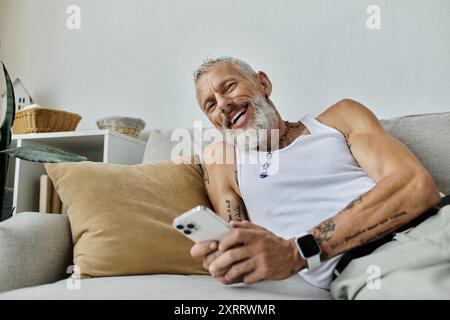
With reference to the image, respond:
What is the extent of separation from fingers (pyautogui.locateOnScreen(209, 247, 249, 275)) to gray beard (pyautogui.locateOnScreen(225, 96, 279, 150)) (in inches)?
20.0

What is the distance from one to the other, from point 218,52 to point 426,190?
1.24 meters

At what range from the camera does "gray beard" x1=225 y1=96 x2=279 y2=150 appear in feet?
4.07

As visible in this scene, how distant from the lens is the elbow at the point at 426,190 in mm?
896

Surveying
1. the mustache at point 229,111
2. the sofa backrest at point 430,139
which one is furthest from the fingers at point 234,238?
Answer: the sofa backrest at point 430,139

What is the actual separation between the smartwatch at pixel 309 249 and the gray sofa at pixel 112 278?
2.9 inches

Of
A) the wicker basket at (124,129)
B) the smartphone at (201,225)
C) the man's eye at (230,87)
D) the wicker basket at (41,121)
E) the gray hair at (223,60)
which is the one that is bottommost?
the smartphone at (201,225)

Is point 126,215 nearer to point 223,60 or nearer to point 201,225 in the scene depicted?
point 201,225

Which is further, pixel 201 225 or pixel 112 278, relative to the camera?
pixel 112 278

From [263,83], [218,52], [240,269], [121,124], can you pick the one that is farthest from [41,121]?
[240,269]

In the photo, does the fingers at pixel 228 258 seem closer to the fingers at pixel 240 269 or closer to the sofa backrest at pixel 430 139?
the fingers at pixel 240 269

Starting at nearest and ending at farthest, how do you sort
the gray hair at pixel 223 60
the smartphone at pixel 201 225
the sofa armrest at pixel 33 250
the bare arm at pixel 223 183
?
the smartphone at pixel 201 225, the sofa armrest at pixel 33 250, the bare arm at pixel 223 183, the gray hair at pixel 223 60

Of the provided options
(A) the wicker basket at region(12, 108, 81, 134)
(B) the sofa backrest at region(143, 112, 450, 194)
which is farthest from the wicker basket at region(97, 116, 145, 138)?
(B) the sofa backrest at region(143, 112, 450, 194)

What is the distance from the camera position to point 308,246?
0.84 m

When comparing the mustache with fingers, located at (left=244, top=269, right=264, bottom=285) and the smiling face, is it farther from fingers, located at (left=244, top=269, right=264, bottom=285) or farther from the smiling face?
fingers, located at (left=244, top=269, right=264, bottom=285)
